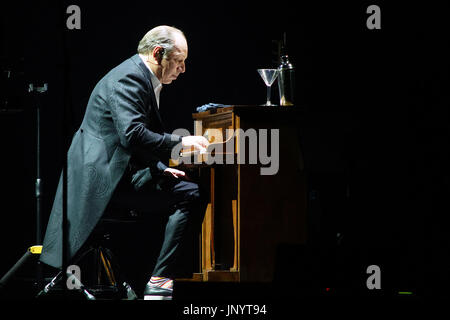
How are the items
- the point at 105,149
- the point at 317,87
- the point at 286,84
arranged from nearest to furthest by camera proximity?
the point at 105,149 < the point at 286,84 < the point at 317,87

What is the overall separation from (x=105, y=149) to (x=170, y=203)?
18.5 inches

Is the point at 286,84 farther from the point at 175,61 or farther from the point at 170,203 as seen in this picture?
the point at 170,203

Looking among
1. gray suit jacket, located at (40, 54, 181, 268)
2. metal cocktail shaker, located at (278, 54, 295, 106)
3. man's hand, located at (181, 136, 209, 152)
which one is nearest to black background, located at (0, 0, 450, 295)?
metal cocktail shaker, located at (278, 54, 295, 106)

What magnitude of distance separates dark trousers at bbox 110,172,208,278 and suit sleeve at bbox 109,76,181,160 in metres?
0.20

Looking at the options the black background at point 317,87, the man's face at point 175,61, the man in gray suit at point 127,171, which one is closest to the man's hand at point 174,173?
the man in gray suit at point 127,171

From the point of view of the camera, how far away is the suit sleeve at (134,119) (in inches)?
126

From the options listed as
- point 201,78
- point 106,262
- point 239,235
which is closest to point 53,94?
point 201,78

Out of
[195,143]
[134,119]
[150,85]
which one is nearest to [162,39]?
[150,85]

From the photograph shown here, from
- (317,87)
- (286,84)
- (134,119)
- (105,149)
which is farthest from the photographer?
(317,87)

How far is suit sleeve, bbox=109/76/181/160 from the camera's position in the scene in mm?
3199

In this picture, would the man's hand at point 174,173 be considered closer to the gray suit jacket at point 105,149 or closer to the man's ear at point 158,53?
the gray suit jacket at point 105,149

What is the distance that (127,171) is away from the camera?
3.35 meters

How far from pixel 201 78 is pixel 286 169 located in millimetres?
1377

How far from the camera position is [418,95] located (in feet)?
13.1
